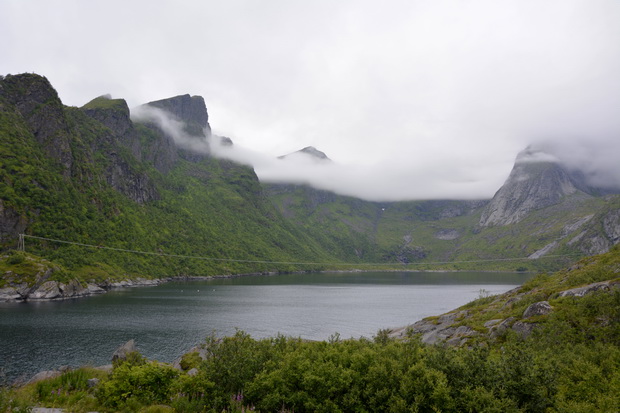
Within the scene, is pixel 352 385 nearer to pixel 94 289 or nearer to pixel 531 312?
pixel 531 312

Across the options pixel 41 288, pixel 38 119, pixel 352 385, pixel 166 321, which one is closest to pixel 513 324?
pixel 352 385

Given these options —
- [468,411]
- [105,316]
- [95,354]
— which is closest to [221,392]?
[468,411]

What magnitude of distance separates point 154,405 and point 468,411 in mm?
11833

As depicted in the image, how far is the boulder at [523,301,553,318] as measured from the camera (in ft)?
119

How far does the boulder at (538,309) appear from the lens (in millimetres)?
Result: 36125

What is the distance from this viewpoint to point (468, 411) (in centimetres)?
1205

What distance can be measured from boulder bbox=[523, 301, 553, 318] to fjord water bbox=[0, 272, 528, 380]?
1940 cm

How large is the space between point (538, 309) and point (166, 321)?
71.0 metres

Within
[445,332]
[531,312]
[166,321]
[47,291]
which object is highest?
[531,312]

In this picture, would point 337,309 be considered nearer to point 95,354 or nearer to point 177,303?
point 177,303

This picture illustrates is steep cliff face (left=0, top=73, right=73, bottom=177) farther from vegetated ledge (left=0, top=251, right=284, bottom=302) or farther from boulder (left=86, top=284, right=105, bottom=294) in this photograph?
vegetated ledge (left=0, top=251, right=284, bottom=302)

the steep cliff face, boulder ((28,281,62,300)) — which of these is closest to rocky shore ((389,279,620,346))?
boulder ((28,281,62,300))

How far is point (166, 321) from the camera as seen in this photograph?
261ft

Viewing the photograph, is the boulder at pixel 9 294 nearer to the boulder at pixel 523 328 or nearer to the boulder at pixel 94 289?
the boulder at pixel 94 289
